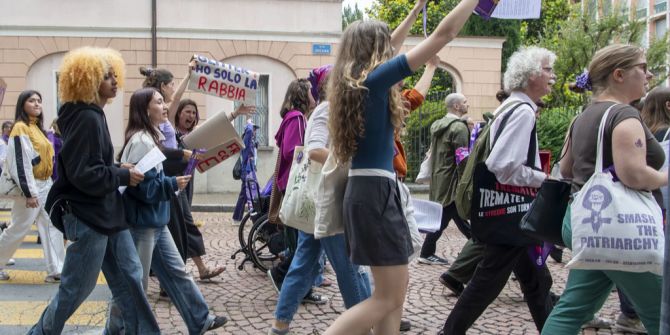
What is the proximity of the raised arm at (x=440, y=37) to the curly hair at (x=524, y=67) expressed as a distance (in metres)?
1.31

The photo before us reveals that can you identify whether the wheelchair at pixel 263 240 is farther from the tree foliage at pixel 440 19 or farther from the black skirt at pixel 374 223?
the tree foliage at pixel 440 19

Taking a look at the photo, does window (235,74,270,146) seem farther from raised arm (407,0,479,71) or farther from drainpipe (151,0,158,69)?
raised arm (407,0,479,71)

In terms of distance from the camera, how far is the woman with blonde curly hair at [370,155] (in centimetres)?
309

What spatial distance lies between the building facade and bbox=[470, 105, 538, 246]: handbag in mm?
12060

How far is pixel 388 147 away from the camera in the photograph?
320cm

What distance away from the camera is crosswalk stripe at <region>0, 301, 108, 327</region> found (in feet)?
16.8

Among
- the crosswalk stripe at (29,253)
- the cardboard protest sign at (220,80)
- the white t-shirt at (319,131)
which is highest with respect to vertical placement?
the cardboard protest sign at (220,80)

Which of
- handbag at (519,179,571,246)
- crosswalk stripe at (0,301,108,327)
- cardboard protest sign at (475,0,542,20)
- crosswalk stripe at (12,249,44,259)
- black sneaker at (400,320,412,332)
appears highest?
cardboard protest sign at (475,0,542,20)

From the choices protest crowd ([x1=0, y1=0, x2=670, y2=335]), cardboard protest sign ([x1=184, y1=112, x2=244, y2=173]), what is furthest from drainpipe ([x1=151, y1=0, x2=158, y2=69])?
cardboard protest sign ([x1=184, y1=112, x2=244, y2=173])

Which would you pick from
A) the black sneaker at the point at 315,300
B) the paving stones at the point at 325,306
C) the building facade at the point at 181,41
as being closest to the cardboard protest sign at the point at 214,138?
the paving stones at the point at 325,306

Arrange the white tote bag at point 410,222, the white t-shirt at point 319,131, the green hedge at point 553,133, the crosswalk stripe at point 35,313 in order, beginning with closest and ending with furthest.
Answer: the white tote bag at point 410,222
the white t-shirt at point 319,131
the crosswalk stripe at point 35,313
the green hedge at point 553,133

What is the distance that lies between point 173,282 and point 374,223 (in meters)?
1.69

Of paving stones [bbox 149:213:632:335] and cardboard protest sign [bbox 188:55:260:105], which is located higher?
cardboard protest sign [bbox 188:55:260:105]

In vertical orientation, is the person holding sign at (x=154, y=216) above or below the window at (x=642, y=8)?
below
